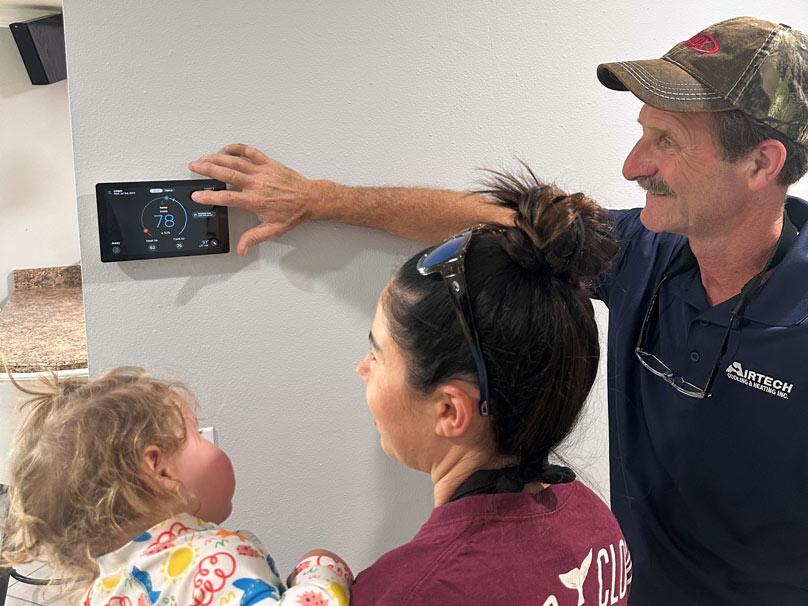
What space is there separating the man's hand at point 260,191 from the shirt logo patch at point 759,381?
774 mm

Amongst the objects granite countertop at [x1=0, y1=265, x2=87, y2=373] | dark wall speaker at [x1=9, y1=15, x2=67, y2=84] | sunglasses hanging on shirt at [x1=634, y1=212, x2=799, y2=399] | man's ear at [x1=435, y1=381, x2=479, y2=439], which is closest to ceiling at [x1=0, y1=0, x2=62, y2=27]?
dark wall speaker at [x1=9, y1=15, x2=67, y2=84]

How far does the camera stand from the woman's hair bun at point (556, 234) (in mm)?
844

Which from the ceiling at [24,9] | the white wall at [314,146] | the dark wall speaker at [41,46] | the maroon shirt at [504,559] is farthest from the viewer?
the dark wall speaker at [41,46]

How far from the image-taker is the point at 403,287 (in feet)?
2.96

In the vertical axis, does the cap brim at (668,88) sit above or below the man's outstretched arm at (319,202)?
above

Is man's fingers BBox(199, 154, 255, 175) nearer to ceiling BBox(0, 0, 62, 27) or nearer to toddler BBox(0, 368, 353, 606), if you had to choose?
toddler BBox(0, 368, 353, 606)

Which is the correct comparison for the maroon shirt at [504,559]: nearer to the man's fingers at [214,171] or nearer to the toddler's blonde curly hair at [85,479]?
the toddler's blonde curly hair at [85,479]

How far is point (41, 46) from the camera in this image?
9.44 ft

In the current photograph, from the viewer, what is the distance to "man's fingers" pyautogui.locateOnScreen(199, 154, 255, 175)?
1311mm

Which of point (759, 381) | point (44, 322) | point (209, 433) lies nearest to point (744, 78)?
point (759, 381)

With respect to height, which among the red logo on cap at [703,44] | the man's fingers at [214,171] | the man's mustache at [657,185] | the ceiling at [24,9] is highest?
the ceiling at [24,9]

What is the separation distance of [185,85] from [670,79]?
80 centimetres

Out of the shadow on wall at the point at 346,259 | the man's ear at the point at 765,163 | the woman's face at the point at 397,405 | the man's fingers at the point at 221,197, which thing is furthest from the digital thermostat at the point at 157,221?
the man's ear at the point at 765,163

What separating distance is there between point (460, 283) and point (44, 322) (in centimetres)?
235
